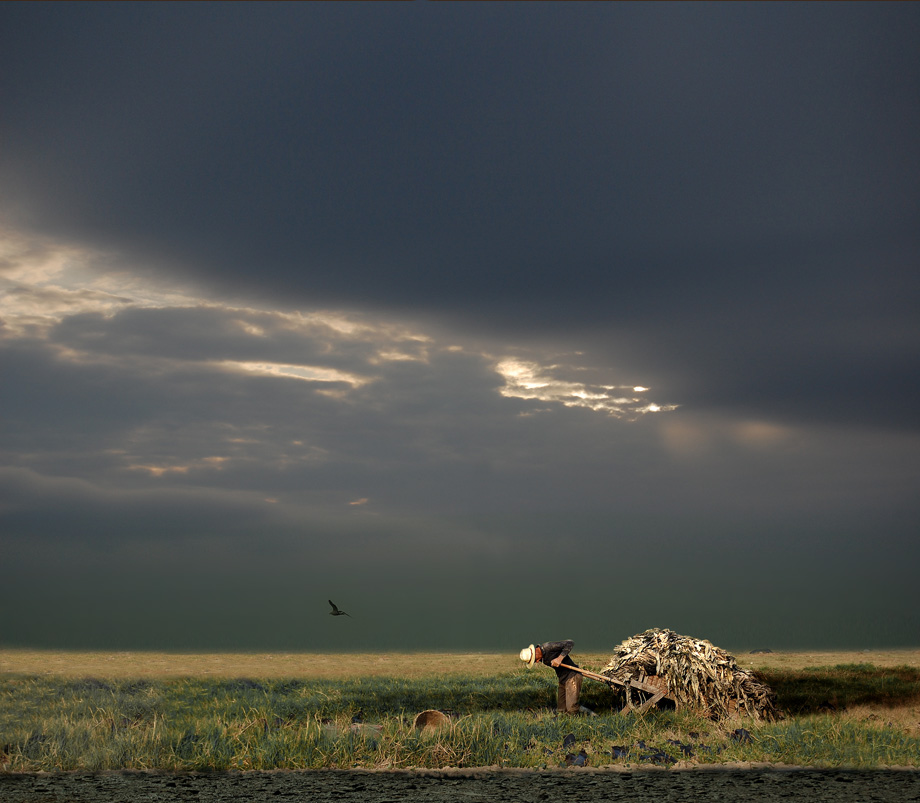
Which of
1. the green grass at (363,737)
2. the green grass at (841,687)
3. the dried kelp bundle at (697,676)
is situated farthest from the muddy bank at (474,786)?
the green grass at (841,687)

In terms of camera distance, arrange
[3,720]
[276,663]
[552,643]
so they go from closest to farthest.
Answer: [3,720] < [552,643] < [276,663]

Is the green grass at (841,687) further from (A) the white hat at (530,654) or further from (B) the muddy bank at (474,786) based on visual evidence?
(B) the muddy bank at (474,786)

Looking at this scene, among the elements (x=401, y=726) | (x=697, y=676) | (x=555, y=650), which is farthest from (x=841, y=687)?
(x=401, y=726)

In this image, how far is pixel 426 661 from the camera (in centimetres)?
3438

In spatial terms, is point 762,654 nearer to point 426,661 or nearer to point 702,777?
point 426,661

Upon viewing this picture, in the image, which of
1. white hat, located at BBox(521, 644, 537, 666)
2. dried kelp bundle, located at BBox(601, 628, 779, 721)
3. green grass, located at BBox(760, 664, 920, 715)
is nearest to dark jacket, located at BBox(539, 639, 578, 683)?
white hat, located at BBox(521, 644, 537, 666)

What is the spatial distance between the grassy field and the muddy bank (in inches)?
16.2

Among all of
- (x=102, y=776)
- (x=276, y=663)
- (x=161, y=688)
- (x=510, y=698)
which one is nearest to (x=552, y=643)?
(x=510, y=698)

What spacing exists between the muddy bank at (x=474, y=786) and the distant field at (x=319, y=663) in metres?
14.0

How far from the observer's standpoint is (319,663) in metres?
32.4

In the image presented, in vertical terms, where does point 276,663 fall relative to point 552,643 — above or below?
below

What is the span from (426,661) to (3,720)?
76.2 feet

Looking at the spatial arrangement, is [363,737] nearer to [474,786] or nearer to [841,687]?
[474,786]

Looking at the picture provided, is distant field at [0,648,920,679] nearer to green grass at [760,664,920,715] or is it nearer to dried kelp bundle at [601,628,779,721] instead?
green grass at [760,664,920,715]
